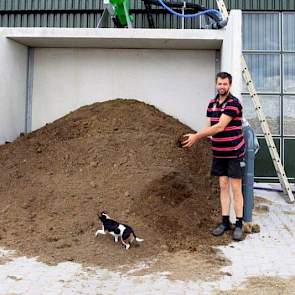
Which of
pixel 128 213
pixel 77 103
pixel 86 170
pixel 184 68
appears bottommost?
pixel 128 213

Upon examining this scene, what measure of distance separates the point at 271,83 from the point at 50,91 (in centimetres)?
479

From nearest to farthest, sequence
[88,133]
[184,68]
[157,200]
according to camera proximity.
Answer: [157,200]
[88,133]
[184,68]

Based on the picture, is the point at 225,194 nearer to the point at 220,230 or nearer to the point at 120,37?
the point at 220,230

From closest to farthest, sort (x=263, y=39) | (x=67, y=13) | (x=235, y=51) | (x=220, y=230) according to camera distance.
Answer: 1. (x=220, y=230)
2. (x=235, y=51)
3. (x=263, y=39)
4. (x=67, y=13)

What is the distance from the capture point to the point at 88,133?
27.0 ft

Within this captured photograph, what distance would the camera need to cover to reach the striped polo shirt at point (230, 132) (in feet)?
19.4

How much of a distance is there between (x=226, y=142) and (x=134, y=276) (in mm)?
2110

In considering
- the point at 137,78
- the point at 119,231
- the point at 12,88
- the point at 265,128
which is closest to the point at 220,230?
the point at 119,231

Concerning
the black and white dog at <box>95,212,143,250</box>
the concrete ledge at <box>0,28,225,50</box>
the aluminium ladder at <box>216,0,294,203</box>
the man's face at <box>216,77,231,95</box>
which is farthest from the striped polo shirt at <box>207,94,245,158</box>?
the concrete ledge at <box>0,28,225,50</box>

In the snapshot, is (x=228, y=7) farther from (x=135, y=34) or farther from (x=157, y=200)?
(x=157, y=200)

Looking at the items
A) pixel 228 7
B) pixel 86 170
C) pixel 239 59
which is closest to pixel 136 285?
pixel 86 170

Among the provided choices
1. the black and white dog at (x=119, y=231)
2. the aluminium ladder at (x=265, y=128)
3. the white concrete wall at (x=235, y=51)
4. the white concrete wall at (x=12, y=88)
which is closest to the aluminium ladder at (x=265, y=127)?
the aluminium ladder at (x=265, y=128)

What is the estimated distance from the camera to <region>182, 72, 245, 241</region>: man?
588cm

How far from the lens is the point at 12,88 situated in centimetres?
942
